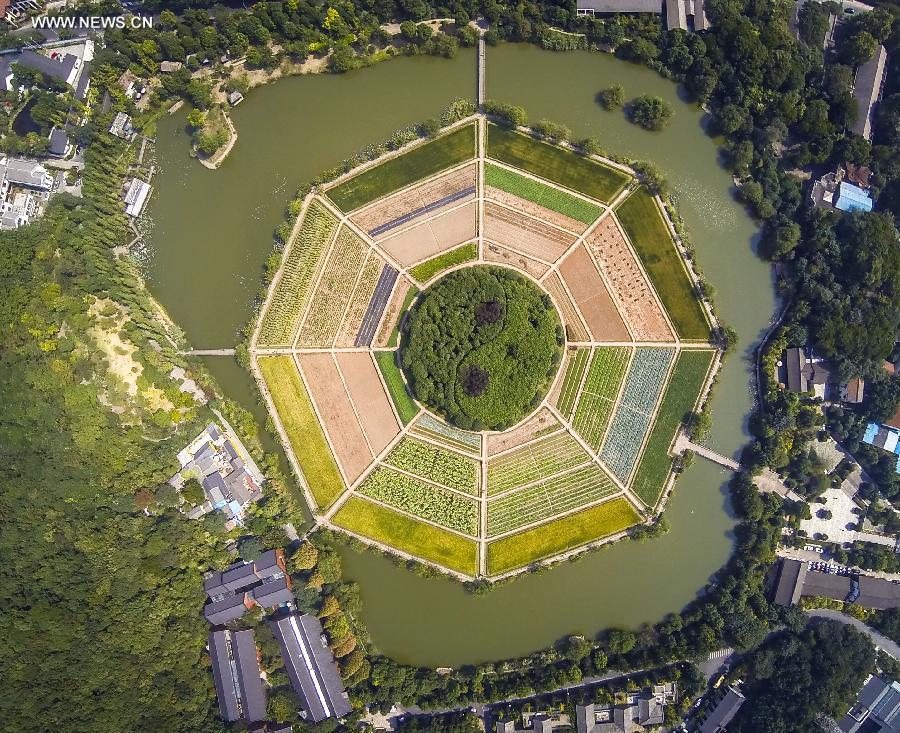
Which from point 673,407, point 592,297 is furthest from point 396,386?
point 673,407

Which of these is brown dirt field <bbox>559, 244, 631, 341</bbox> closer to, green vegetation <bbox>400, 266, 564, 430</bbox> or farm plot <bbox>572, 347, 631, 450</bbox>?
farm plot <bbox>572, 347, 631, 450</bbox>

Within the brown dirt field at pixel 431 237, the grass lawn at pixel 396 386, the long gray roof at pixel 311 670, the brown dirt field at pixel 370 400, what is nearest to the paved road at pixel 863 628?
the grass lawn at pixel 396 386

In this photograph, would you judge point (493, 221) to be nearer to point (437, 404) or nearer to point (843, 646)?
point (437, 404)

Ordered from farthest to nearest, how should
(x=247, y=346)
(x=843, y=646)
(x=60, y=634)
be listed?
(x=247, y=346)
(x=843, y=646)
(x=60, y=634)

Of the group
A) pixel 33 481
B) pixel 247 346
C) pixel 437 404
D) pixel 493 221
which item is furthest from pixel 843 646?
pixel 33 481

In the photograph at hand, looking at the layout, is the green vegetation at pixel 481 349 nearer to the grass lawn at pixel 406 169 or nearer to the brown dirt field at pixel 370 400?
the brown dirt field at pixel 370 400

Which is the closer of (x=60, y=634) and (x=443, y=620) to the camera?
(x=60, y=634)

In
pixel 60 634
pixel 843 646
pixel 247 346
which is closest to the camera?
pixel 60 634
